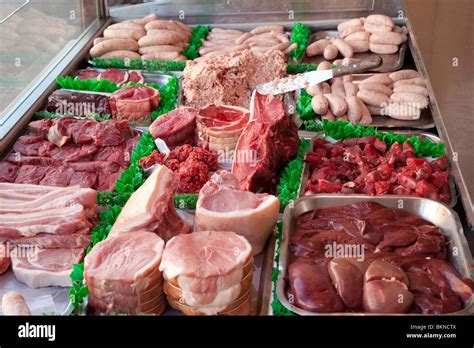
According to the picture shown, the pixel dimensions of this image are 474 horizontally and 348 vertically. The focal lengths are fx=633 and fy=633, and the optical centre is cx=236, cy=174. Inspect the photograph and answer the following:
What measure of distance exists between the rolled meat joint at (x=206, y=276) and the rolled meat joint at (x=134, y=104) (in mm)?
1599

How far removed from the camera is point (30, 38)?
3832 mm

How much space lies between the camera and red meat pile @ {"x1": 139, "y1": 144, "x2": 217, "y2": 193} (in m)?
2.95

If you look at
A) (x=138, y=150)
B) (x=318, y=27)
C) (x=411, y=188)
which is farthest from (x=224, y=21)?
(x=411, y=188)

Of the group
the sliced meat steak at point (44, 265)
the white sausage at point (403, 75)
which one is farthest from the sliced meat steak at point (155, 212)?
the white sausage at point (403, 75)

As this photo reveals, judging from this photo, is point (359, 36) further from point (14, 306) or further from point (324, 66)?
point (14, 306)

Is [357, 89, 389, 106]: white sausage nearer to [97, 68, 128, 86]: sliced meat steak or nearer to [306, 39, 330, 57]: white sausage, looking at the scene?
[306, 39, 330, 57]: white sausage

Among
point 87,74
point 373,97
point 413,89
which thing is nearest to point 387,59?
point 413,89

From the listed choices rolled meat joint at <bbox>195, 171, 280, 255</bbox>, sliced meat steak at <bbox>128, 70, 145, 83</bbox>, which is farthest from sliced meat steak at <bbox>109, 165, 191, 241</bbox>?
sliced meat steak at <bbox>128, 70, 145, 83</bbox>

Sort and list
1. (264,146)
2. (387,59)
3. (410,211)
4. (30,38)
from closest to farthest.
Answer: (410,211) → (264,146) → (30,38) → (387,59)

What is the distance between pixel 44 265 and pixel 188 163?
879 millimetres

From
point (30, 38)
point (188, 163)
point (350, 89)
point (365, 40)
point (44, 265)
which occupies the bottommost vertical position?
point (44, 265)

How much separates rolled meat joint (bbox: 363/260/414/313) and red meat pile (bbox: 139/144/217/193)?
107 cm

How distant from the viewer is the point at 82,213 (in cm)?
256
